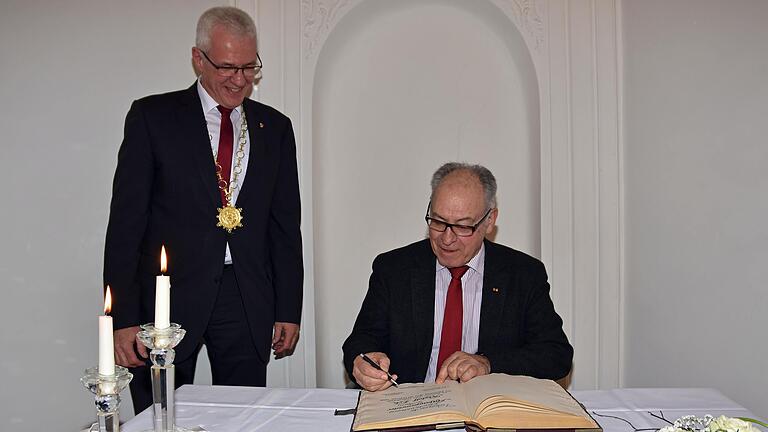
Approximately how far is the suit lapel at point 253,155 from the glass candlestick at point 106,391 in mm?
1904

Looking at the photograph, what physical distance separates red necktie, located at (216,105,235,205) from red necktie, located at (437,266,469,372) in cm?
104

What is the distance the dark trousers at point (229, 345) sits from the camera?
3.45 metres

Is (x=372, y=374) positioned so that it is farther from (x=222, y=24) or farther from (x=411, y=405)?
(x=222, y=24)

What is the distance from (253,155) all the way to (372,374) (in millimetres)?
1378

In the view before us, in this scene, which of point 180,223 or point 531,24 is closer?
point 180,223

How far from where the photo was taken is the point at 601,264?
14.4ft

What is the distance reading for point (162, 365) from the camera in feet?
5.78

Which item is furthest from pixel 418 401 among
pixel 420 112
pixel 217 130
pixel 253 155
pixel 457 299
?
pixel 420 112

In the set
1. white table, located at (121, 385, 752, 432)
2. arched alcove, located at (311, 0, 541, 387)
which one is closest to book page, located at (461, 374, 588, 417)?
white table, located at (121, 385, 752, 432)

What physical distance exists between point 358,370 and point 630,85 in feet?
8.10

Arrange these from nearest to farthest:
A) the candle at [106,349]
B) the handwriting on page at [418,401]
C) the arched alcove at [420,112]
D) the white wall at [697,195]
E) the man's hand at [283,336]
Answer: the candle at [106,349] → the handwriting on page at [418,401] → the white wall at [697,195] → the man's hand at [283,336] → the arched alcove at [420,112]

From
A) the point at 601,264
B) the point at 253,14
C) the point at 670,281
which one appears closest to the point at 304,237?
the point at 253,14

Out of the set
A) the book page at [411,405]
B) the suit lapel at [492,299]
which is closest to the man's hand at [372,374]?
the book page at [411,405]

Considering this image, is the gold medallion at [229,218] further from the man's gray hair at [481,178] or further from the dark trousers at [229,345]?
the man's gray hair at [481,178]
